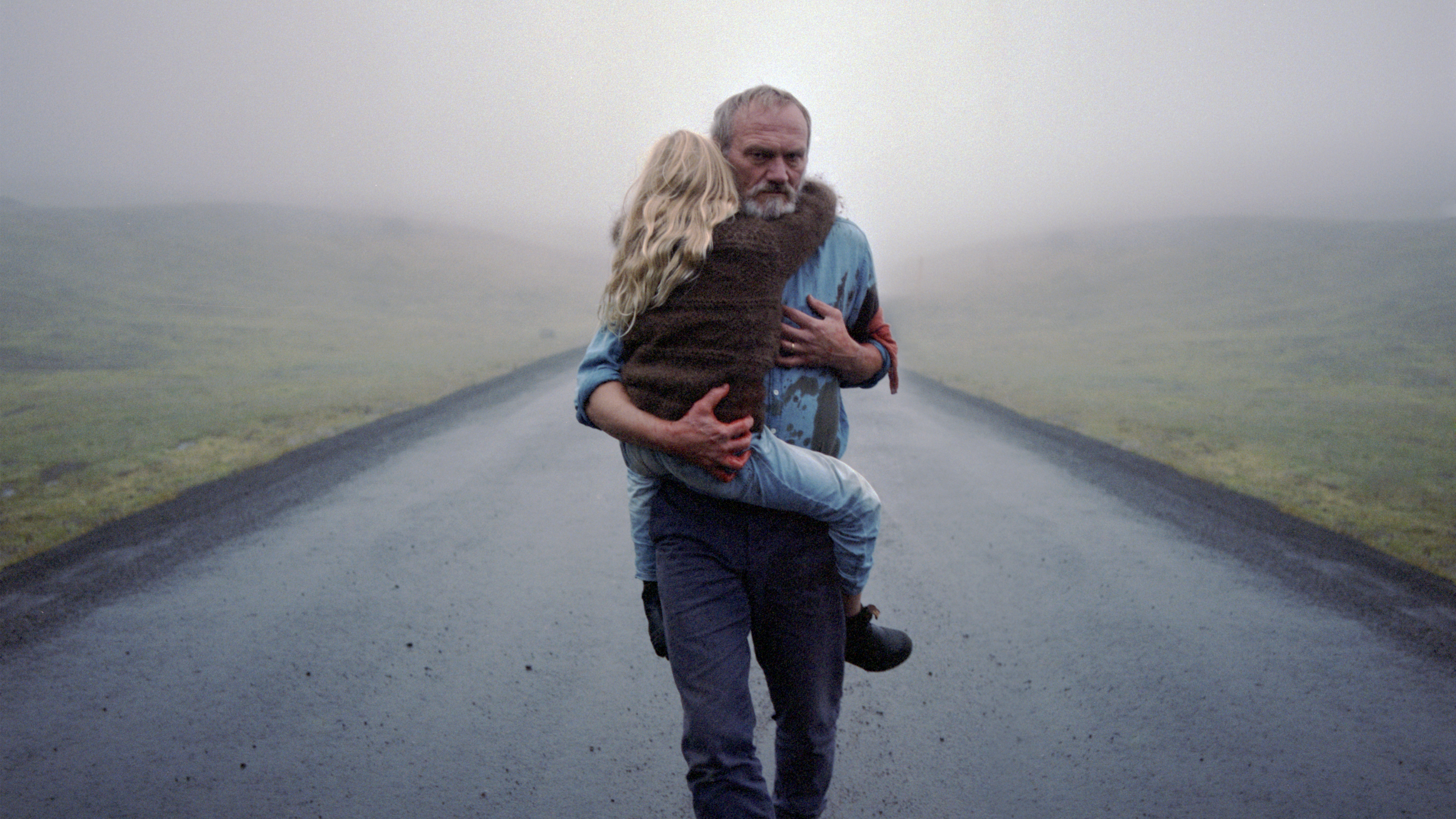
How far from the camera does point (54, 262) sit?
53.9 metres

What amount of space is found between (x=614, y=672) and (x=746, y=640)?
2079mm

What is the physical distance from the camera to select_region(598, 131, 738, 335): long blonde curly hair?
1739 millimetres

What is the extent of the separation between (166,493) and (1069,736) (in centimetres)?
836

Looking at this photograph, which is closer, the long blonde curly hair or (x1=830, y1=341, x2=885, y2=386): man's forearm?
the long blonde curly hair

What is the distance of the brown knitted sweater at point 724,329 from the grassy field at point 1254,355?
6.49m

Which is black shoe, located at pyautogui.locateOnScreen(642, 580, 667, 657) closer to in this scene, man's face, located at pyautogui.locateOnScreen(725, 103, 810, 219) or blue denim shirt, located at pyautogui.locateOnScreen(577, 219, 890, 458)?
blue denim shirt, located at pyautogui.locateOnScreen(577, 219, 890, 458)

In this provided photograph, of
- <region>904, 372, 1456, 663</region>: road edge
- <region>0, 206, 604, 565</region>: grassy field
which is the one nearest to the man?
<region>904, 372, 1456, 663</region>: road edge

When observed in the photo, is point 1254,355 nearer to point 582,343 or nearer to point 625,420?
point 582,343

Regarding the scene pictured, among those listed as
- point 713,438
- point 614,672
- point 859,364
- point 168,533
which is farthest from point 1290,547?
point 168,533

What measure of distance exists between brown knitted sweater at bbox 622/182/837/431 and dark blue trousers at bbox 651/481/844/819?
27 centimetres

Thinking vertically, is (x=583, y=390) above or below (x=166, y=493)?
above

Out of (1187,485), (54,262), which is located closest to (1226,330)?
(1187,485)

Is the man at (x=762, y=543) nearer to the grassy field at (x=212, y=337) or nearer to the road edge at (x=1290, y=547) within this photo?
the road edge at (x=1290, y=547)

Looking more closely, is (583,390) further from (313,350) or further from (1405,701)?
(313,350)
